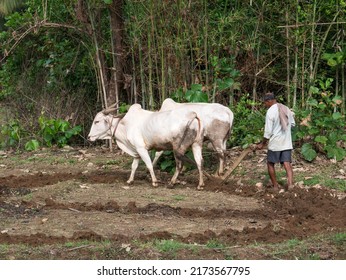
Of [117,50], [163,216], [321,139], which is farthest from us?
[117,50]

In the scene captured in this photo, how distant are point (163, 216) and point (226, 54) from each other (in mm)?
4897

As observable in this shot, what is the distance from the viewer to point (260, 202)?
940cm

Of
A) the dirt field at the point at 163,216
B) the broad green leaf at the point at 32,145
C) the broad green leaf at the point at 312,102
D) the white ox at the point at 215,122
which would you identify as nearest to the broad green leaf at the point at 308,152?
the dirt field at the point at 163,216

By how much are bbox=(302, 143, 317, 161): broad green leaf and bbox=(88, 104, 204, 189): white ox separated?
180 cm

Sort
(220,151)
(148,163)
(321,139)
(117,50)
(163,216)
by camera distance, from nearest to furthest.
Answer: (163,216), (148,163), (220,151), (321,139), (117,50)

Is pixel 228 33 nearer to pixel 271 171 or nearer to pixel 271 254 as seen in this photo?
pixel 271 171

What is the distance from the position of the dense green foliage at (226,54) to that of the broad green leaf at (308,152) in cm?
1

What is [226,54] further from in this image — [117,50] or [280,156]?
[280,156]

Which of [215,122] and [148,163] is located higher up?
[215,122]

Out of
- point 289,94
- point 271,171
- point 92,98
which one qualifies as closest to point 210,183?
point 271,171

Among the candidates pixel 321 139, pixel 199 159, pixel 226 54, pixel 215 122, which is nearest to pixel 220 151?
pixel 215 122

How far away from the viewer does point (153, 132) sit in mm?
10508

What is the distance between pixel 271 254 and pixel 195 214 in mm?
2016

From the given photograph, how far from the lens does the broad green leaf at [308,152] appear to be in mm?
11359
